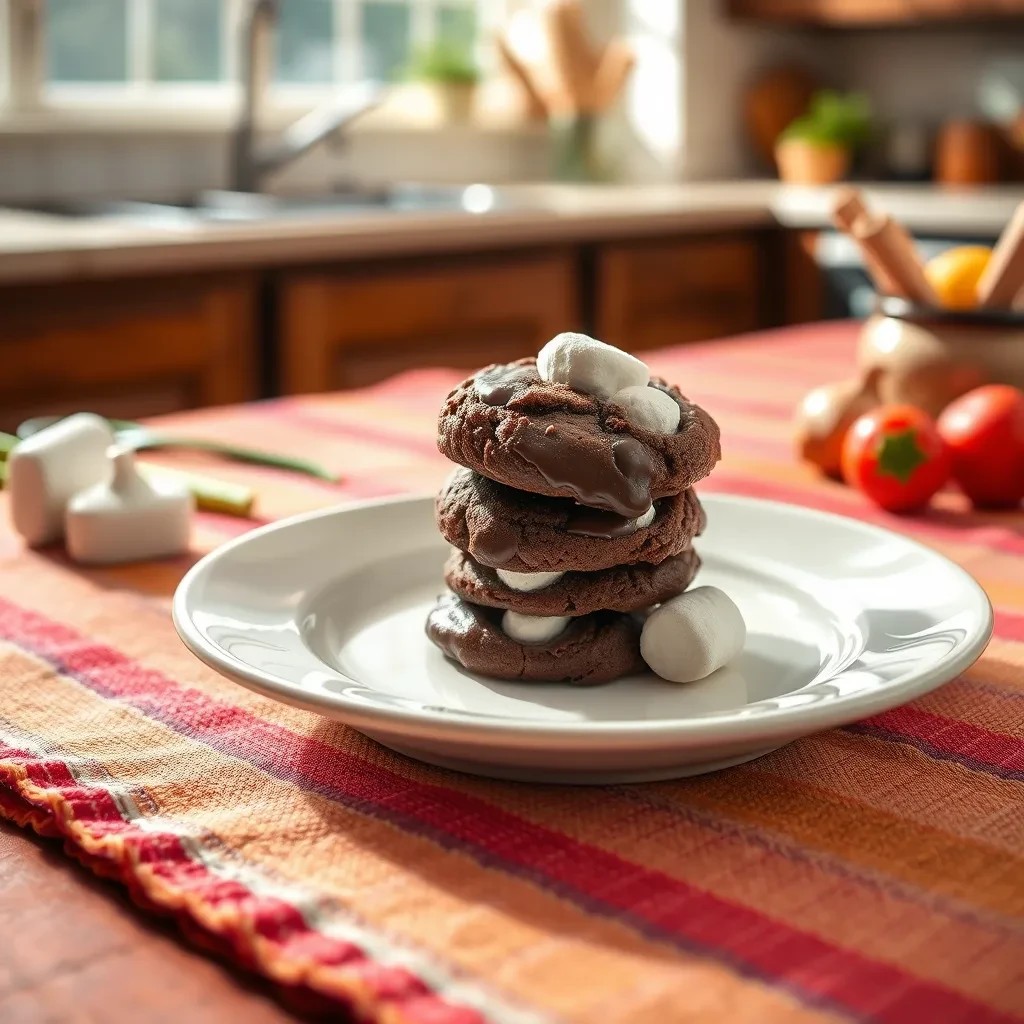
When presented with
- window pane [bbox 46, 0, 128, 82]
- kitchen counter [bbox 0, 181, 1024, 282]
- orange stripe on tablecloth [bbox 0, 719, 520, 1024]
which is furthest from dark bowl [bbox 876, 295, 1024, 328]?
window pane [bbox 46, 0, 128, 82]

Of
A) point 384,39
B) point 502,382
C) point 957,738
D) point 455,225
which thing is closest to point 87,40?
point 384,39

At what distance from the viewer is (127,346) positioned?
7.72 ft

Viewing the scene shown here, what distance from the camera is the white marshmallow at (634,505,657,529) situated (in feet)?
2.18

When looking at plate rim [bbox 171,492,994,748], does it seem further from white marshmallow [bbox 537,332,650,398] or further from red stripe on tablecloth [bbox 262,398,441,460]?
red stripe on tablecloth [bbox 262,398,441,460]

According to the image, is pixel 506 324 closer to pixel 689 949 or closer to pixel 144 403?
pixel 144 403

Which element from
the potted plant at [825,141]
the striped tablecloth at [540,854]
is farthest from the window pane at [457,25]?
the striped tablecloth at [540,854]

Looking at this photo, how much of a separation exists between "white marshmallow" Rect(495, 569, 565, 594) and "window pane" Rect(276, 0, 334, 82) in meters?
3.19

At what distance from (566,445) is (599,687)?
0.13 metres

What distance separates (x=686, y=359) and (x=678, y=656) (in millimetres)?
1189

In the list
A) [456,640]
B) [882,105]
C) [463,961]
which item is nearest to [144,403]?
[456,640]

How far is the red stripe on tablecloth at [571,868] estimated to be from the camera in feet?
1.52

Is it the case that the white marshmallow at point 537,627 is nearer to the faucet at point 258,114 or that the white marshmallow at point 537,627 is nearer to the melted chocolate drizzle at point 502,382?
the melted chocolate drizzle at point 502,382

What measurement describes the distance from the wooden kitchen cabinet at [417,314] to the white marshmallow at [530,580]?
6.37 ft

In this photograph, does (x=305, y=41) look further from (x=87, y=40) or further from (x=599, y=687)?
(x=599, y=687)
